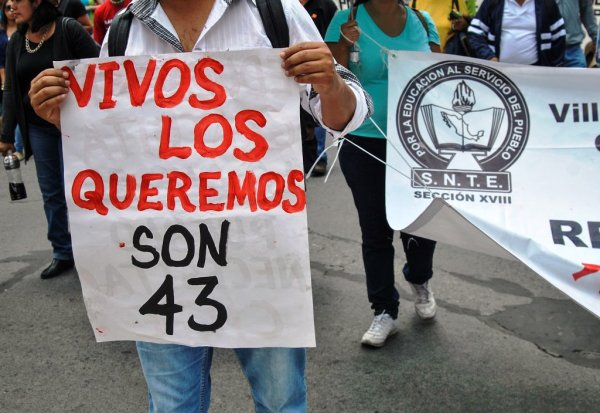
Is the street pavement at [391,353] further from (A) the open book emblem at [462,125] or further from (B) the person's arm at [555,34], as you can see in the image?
(B) the person's arm at [555,34]

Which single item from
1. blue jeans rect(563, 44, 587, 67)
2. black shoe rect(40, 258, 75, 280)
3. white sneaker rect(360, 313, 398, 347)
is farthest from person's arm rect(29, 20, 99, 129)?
blue jeans rect(563, 44, 587, 67)

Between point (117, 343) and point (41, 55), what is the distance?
5.77 ft

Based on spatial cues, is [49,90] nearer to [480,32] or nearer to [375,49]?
[375,49]

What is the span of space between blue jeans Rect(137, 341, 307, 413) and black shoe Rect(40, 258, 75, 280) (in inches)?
111

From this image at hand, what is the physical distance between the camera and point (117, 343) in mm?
3586

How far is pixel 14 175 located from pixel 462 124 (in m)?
2.50


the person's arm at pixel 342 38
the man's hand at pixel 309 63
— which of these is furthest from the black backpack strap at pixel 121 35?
the person's arm at pixel 342 38

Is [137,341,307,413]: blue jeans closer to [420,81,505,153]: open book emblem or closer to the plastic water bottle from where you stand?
[420,81,505,153]: open book emblem

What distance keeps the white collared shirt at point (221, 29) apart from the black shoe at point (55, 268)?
306 centimetres

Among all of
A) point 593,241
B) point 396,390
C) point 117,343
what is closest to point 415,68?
point 593,241

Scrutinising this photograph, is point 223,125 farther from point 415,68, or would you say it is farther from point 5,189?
point 5,189

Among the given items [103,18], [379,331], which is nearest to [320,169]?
[103,18]

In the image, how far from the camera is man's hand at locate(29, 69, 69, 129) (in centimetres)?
179

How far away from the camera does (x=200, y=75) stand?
176cm
